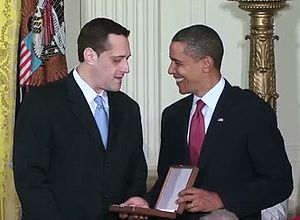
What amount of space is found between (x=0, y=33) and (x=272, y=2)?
1.40 m

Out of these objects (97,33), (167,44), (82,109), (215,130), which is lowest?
(215,130)

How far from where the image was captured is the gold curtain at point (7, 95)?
4270mm

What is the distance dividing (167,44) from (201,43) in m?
1.78

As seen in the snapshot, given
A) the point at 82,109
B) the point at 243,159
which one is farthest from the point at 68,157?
the point at 243,159

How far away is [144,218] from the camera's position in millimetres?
3174

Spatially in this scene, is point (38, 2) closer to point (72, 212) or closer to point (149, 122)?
point (149, 122)

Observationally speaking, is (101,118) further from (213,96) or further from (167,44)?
(167,44)

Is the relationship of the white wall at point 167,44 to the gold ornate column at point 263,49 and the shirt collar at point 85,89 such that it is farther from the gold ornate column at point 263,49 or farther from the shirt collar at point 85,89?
the shirt collar at point 85,89

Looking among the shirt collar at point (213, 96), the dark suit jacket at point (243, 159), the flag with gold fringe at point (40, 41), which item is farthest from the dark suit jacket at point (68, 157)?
the flag with gold fringe at point (40, 41)

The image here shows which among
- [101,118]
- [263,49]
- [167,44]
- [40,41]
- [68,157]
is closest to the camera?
[68,157]

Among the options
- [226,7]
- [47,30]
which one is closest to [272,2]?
[226,7]

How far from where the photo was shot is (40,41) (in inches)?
170

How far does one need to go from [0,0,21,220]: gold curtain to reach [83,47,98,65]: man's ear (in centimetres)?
116

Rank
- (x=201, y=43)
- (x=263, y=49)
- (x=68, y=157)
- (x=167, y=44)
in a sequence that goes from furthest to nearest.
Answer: (x=167, y=44) → (x=263, y=49) → (x=201, y=43) → (x=68, y=157)
